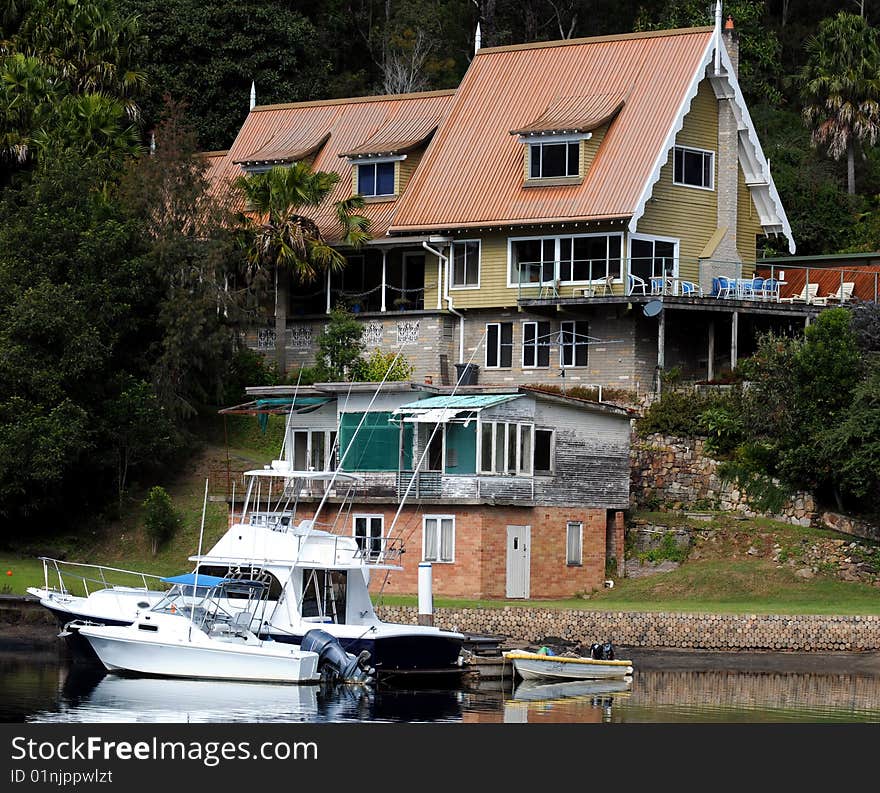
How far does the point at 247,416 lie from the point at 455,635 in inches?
953

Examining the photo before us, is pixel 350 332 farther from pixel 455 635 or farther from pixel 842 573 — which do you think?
pixel 455 635

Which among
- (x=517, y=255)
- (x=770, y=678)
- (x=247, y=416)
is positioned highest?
(x=517, y=255)

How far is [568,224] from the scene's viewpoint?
196ft

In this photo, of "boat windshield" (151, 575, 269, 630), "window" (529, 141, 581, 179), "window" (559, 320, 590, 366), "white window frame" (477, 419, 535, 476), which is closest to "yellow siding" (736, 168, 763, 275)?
"window" (529, 141, 581, 179)

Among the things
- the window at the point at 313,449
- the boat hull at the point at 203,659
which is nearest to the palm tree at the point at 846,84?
the window at the point at 313,449

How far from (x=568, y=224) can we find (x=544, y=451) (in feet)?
35.5

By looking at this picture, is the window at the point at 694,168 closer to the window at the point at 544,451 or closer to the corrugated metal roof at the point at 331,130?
the corrugated metal roof at the point at 331,130

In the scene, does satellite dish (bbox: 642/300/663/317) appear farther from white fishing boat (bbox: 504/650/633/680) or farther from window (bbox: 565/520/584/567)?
white fishing boat (bbox: 504/650/633/680)

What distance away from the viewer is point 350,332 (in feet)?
203

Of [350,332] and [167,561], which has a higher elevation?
[350,332]

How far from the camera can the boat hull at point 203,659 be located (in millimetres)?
39219
